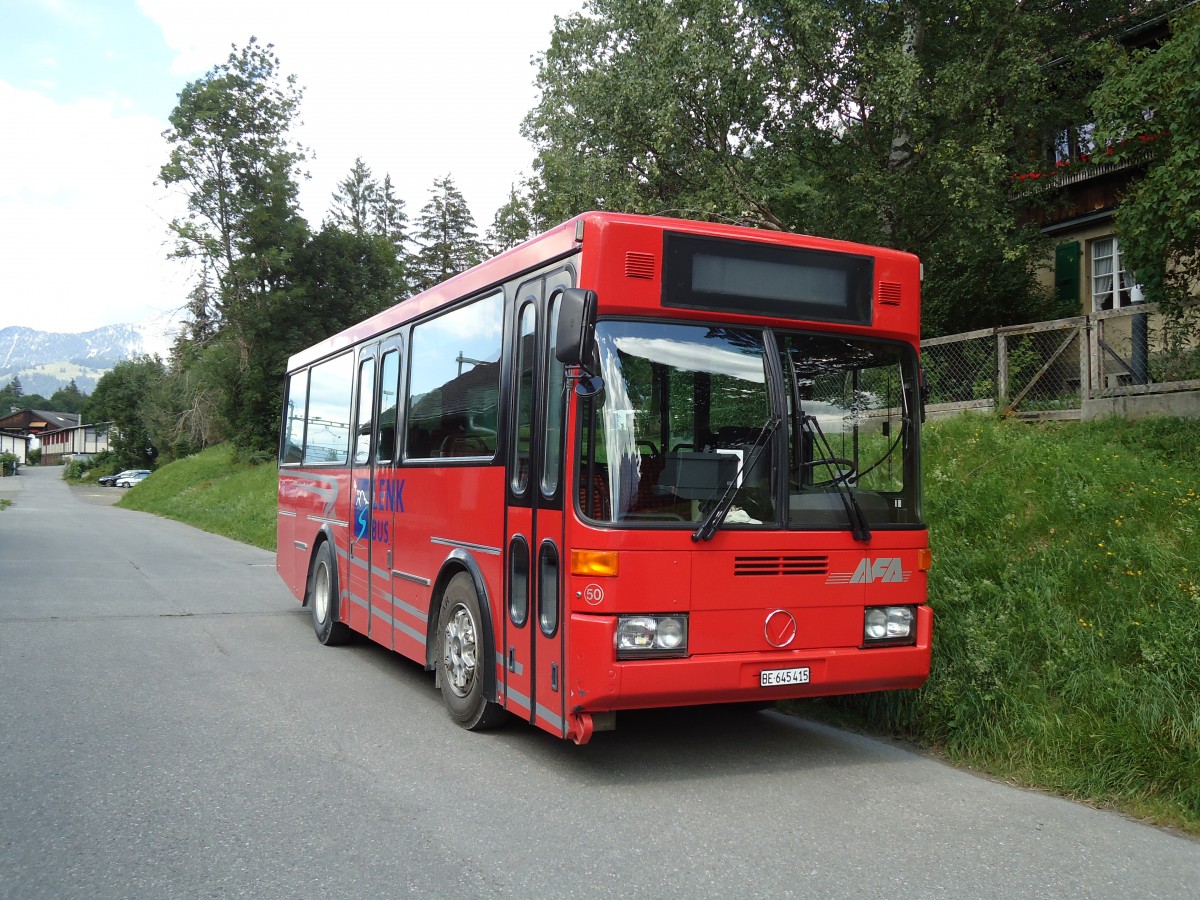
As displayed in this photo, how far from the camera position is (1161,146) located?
12.2 meters

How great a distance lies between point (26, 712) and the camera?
23.3 ft

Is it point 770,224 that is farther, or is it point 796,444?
point 770,224

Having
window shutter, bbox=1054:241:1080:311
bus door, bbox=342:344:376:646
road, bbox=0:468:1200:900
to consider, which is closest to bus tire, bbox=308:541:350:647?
bus door, bbox=342:344:376:646

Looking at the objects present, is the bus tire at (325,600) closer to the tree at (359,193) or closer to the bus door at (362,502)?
the bus door at (362,502)

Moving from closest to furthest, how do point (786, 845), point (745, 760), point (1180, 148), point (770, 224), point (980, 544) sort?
point (786, 845)
point (745, 760)
point (980, 544)
point (1180, 148)
point (770, 224)

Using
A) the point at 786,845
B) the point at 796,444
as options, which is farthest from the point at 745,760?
the point at 796,444

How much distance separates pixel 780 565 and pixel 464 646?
2.32 m

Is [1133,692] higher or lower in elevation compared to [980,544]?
lower

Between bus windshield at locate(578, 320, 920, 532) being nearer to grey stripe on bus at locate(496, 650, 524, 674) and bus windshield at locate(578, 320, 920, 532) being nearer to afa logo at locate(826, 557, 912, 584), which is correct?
afa logo at locate(826, 557, 912, 584)

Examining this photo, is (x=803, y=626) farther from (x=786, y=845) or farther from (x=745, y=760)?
(x=786, y=845)

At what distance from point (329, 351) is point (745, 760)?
6.96 m

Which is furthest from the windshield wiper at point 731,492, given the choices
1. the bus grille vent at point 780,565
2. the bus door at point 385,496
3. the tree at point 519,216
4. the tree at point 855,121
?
the tree at point 519,216

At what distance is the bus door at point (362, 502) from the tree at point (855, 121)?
11068 millimetres

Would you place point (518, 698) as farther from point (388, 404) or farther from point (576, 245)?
point (388, 404)
